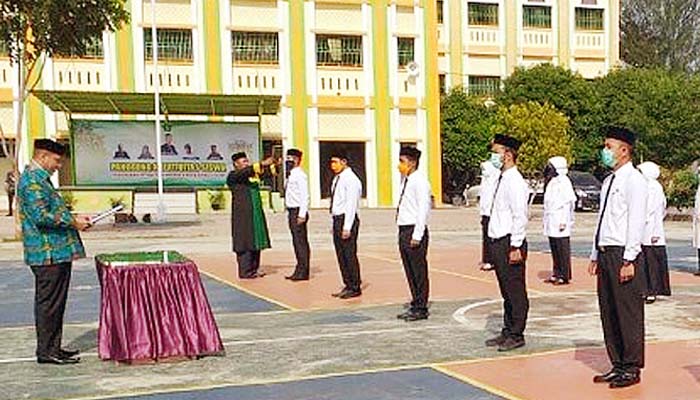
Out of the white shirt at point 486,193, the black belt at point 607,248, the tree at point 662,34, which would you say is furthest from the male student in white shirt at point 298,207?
the tree at point 662,34

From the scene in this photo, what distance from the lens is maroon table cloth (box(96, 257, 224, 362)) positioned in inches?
Answer: 306

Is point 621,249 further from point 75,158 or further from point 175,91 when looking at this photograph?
point 175,91

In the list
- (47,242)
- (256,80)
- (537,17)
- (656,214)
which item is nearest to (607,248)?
(656,214)

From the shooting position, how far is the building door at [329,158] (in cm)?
3856

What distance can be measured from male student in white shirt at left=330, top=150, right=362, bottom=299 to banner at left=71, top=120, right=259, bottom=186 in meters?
22.8

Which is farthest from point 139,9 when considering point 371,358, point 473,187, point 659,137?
point 371,358

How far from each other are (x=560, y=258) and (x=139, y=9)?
87.0ft

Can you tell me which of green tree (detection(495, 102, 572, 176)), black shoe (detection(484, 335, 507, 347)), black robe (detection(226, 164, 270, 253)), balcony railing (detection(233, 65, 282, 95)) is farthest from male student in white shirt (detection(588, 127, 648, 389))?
balcony railing (detection(233, 65, 282, 95))

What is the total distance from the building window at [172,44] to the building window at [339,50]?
5517 millimetres

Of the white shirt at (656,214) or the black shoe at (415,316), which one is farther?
the white shirt at (656,214)

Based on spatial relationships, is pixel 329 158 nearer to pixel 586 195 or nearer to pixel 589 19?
pixel 586 195

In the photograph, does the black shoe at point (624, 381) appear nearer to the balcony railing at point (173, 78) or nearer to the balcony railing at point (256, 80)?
the balcony railing at point (173, 78)

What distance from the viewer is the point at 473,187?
146 ft

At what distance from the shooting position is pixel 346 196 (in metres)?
Answer: 11.7
